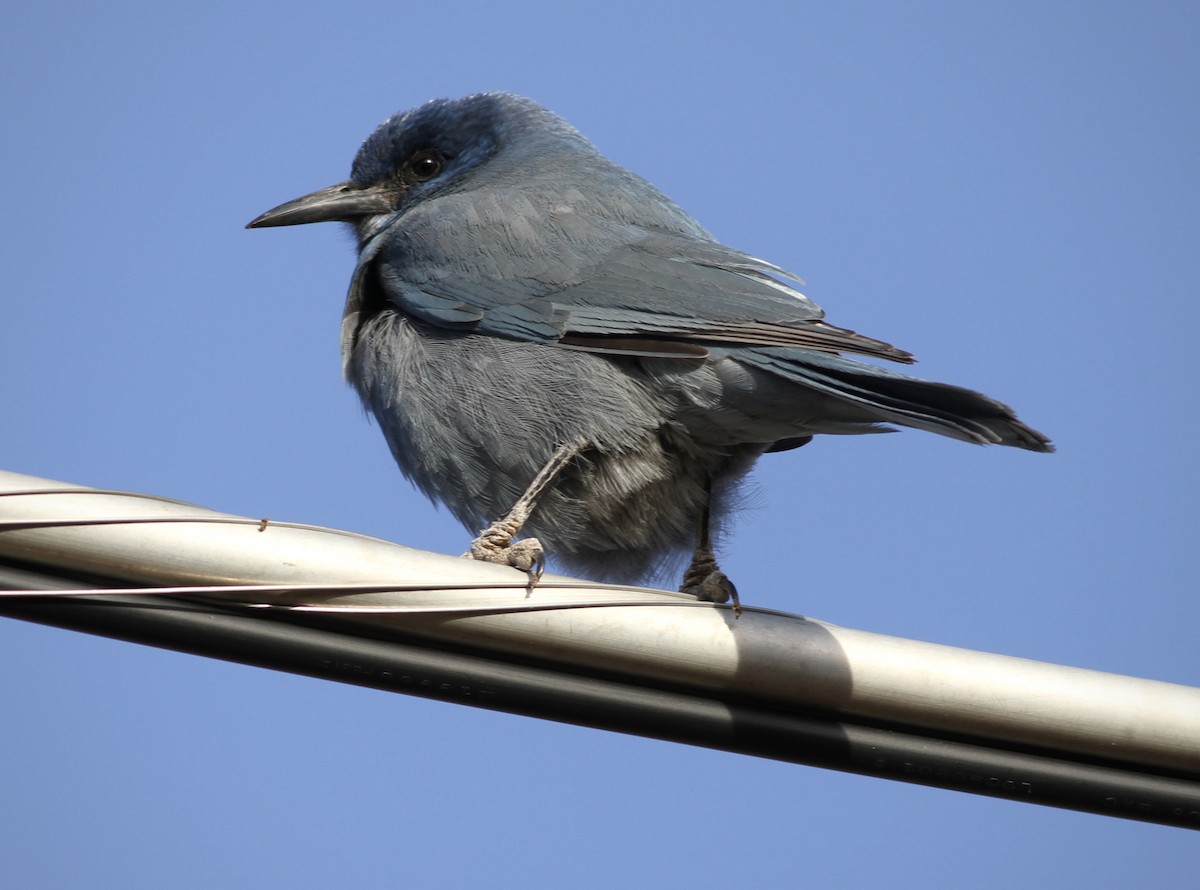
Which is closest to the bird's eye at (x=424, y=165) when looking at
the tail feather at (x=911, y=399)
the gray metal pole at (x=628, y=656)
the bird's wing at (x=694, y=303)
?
the bird's wing at (x=694, y=303)

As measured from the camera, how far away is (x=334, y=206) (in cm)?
674

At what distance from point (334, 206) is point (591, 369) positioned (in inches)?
87.1

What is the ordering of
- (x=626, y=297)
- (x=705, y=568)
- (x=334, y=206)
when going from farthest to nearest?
(x=334, y=206)
(x=705, y=568)
(x=626, y=297)

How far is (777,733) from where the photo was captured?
341 centimetres

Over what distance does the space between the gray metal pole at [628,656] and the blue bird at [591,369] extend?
1.16 metres

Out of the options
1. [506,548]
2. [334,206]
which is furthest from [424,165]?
[506,548]

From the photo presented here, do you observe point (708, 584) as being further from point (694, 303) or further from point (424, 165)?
point (424, 165)

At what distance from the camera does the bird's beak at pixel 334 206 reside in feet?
21.9

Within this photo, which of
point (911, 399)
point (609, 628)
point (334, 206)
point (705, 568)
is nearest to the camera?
point (609, 628)

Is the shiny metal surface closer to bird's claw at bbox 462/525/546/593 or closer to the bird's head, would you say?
bird's claw at bbox 462/525/546/593

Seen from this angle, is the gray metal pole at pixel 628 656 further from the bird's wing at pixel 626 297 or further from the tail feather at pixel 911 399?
the bird's wing at pixel 626 297

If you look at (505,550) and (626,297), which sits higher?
(626,297)

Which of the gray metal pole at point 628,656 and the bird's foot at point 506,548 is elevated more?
the bird's foot at point 506,548

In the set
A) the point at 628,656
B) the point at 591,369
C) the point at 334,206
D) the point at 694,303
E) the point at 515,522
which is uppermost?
the point at 334,206
